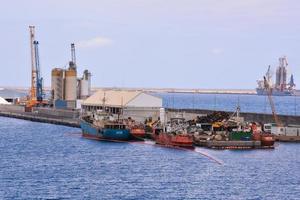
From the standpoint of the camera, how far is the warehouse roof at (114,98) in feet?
406

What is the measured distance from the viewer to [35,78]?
19200cm

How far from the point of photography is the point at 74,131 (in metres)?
120

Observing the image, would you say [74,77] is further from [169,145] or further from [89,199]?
[89,199]

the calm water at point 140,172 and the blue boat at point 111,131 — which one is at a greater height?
the blue boat at point 111,131

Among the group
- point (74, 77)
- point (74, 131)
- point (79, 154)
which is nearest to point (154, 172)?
point (79, 154)

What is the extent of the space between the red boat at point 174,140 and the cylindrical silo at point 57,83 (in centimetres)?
7520

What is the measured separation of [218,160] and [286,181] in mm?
12833

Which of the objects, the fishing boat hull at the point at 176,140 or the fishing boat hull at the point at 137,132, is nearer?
the fishing boat hull at the point at 176,140

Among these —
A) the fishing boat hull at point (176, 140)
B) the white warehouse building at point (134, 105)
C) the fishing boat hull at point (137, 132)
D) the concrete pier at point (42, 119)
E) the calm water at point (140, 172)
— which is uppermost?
the white warehouse building at point (134, 105)

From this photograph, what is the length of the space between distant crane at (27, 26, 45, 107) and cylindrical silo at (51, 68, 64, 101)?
10.0 meters

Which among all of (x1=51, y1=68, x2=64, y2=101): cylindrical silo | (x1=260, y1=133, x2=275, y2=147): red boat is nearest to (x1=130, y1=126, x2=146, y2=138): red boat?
(x1=260, y1=133, x2=275, y2=147): red boat

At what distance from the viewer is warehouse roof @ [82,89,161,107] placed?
12388 cm

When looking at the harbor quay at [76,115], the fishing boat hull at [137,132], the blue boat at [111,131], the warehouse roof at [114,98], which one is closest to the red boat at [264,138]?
the fishing boat hull at [137,132]

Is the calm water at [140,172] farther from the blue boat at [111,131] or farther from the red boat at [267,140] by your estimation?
the blue boat at [111,131]
